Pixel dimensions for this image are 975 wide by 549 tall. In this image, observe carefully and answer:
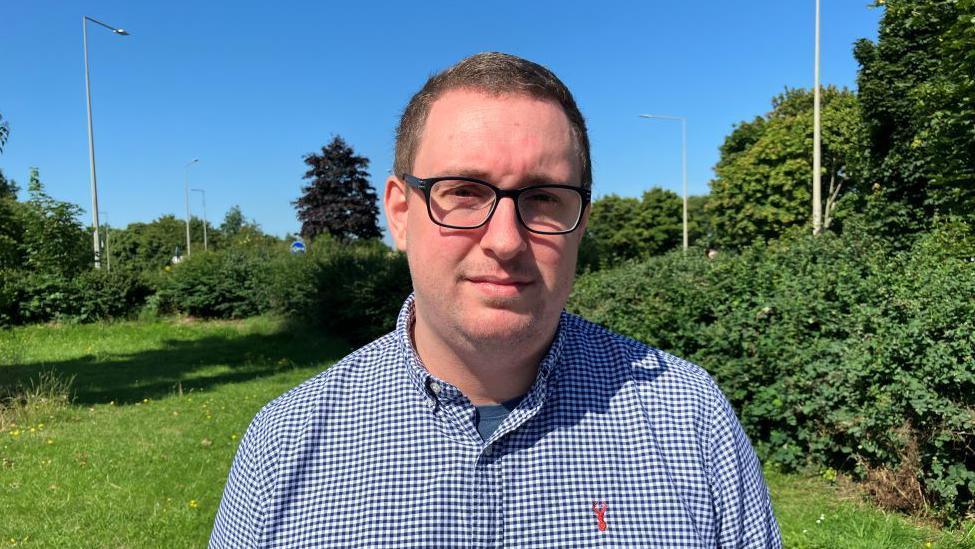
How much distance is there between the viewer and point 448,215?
4.52 ft

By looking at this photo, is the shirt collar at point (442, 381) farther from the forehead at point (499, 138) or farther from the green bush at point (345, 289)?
the green bush at point (345, 289)

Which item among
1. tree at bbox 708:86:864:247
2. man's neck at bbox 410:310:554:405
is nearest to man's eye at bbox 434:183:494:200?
man's neck at bbox 410:310:554:405

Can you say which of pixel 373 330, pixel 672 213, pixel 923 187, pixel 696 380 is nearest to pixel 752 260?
pixel 923 187

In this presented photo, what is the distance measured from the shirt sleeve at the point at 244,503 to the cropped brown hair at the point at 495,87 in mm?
717

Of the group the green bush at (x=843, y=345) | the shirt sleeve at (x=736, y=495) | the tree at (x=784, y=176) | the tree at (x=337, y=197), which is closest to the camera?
the shirt sleeve at (x=736, y=495)

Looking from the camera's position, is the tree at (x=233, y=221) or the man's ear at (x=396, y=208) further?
the tree at (x=233, y=221)

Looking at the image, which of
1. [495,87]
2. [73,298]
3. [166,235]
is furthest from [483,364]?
[166,235]

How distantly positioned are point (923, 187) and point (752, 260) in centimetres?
541

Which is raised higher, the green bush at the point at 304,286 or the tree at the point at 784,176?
the tree at the point at 784,176

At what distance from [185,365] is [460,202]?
13.7 meters

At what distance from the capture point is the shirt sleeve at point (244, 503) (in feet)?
4.68

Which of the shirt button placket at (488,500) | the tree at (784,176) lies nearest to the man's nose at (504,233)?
the shirt button placket at (488,500)

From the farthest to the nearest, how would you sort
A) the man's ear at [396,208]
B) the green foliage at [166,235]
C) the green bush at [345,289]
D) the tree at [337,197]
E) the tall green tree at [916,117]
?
the green foliage at [166,235] → the tree at [337,197] → the green bush at [345,289] → the tall green tree at [916,117] → the man's ear at [396,208]

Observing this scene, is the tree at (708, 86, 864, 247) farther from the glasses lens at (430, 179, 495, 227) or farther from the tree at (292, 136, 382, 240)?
the glasses lens at (430, 179, 495, 227)
